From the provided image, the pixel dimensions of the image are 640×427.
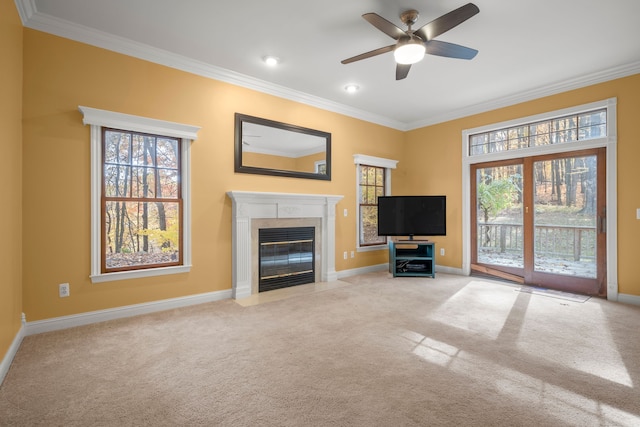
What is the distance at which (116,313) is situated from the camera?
3178 millimetres

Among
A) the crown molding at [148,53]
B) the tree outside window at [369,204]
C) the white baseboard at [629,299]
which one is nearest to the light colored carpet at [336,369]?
the white baseboard at [629,299]

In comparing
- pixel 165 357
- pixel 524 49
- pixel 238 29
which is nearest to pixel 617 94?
pixel 524 49

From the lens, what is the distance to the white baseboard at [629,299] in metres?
3.72

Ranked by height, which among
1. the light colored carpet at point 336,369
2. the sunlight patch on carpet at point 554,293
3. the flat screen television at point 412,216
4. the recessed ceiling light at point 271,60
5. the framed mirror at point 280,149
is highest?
the recessed ceiling light at point 271,60

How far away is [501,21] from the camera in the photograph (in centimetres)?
288

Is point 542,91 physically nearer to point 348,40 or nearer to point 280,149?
point 348,40

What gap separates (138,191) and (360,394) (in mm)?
3019

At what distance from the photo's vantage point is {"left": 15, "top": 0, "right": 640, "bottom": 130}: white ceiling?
106 inches

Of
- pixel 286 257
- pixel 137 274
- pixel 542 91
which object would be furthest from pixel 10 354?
pixel 542 91

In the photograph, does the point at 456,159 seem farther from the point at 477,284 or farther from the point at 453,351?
the point at 453,351

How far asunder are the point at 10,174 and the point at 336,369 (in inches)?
116

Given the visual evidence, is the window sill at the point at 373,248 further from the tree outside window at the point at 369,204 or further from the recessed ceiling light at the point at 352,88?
the recessed ceiling light at the point at 352,88

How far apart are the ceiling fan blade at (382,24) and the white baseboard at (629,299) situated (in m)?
4.21

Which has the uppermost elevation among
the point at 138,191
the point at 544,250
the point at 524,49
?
the point at 524,49
